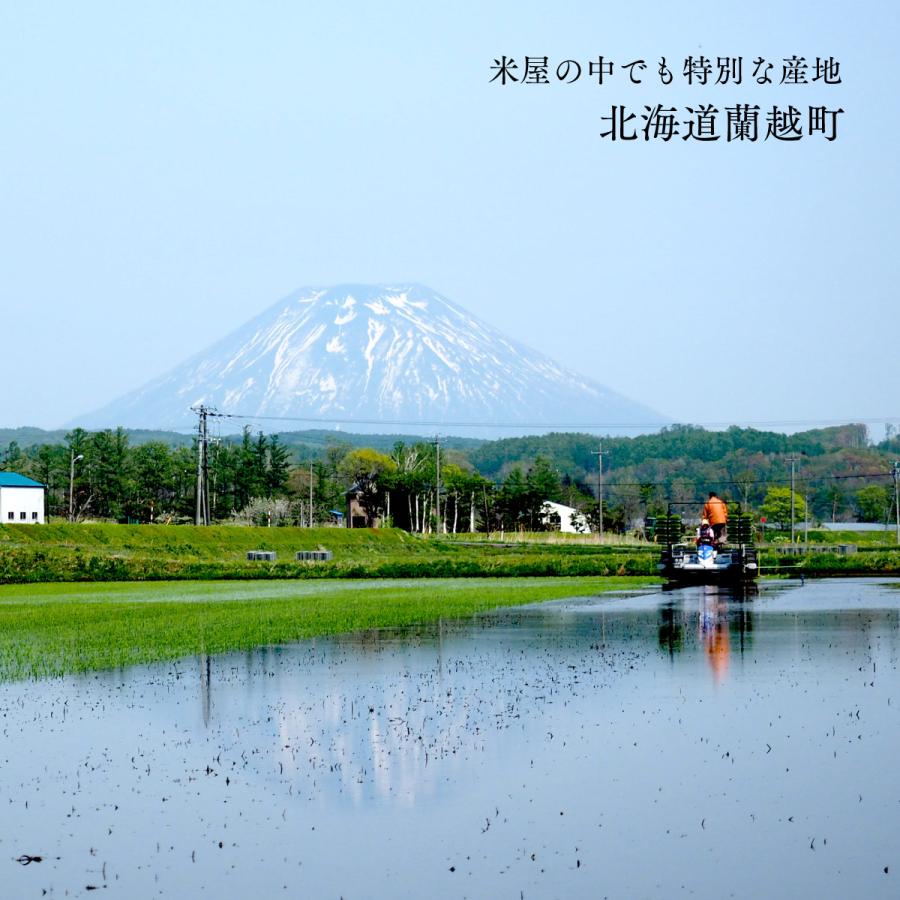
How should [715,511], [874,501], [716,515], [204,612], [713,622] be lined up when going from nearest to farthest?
A: 1. [713,622]
2. [204,612]
3. [715,511]
4. [716,515]
5. [874,501]

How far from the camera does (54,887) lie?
10.0 metres

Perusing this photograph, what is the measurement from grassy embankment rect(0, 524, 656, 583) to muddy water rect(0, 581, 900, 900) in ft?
136

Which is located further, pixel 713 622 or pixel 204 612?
pixel 204 612

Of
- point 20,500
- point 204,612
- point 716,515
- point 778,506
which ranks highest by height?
point 20,500

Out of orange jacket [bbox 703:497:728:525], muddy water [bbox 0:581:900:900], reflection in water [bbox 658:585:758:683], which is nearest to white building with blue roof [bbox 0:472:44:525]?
orange jacket [bbox 703:497:728:525]

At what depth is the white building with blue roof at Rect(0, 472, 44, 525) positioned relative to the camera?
111m

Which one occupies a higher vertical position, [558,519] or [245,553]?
[558,519]

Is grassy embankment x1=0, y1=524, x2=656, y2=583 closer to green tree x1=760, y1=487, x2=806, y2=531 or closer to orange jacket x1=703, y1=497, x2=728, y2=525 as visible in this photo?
orange jacket x1=703, y1=497, x2=728, y2=525


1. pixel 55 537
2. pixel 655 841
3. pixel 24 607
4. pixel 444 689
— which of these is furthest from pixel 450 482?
pixel 655 841

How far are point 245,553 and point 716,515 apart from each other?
47249 mm

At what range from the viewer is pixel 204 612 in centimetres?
3856

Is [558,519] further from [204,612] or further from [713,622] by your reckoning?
[713,622]

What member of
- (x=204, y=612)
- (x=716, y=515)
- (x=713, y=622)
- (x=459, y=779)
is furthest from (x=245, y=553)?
(x=459, y=779)

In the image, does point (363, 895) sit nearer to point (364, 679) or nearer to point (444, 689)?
point (444, 689)
